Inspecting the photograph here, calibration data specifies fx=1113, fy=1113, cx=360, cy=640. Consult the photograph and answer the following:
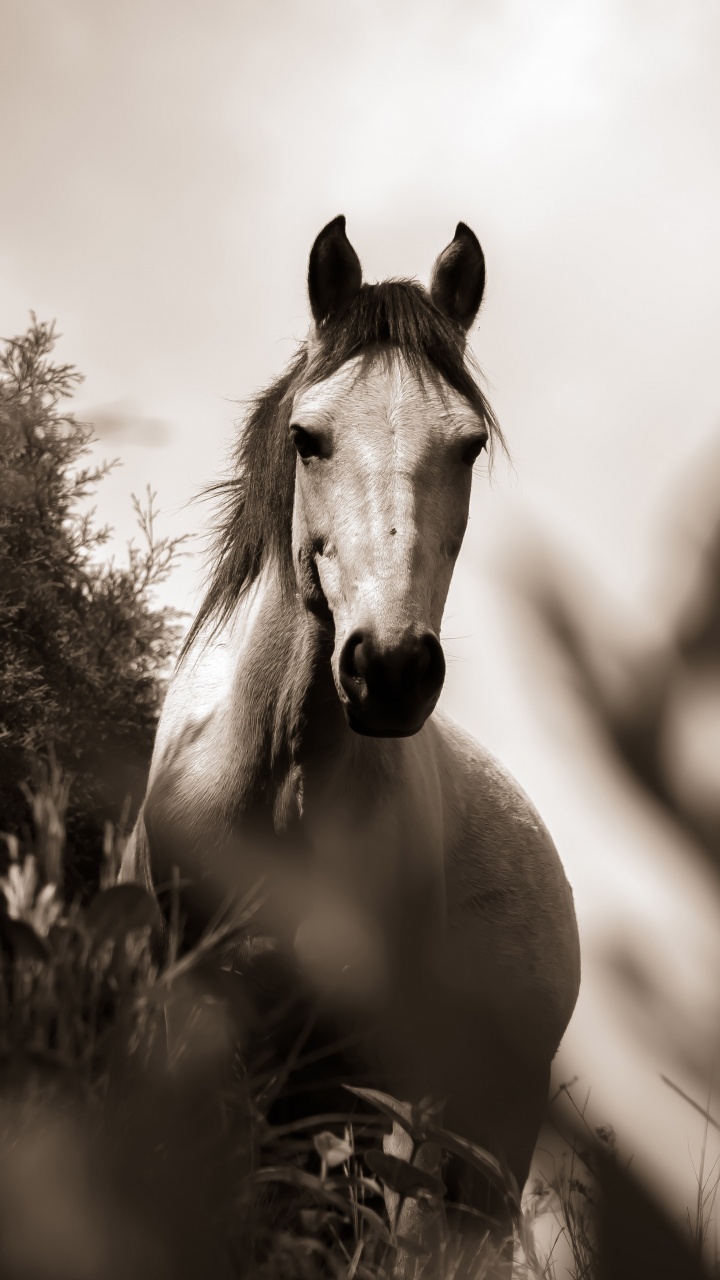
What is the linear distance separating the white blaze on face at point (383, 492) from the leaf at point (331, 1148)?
115cm

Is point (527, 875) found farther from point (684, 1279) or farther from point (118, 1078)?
point (684, 1279)

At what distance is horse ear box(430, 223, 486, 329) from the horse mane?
151 mm

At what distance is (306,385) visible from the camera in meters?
3.01

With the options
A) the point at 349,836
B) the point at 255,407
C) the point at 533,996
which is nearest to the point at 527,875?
the point at 533,996

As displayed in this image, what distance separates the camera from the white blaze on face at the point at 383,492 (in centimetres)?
242

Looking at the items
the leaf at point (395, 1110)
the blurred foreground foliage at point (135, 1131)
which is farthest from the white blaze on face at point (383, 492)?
the blurred foreground foliage at point (135, 1131)

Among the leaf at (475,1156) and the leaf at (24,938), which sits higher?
the leaf at (24,938)

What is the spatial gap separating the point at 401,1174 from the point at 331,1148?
0.28 ft

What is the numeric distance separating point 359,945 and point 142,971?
172 cm

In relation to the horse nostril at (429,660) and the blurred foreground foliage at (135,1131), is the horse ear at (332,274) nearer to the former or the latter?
the horse nostril at (429,660)

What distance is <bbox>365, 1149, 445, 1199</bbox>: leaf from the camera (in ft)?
4.12

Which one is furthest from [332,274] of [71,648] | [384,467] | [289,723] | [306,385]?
[71,648]

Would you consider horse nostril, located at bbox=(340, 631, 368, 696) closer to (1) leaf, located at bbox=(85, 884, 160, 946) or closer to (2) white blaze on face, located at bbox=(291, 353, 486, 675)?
(2) white blaze on face, located at bbox=(291, 353, 486, 675)

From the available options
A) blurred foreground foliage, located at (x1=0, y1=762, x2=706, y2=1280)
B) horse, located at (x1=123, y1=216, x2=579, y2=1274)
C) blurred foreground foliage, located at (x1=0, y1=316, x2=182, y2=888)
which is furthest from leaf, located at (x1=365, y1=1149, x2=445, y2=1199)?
blurred foreground foliage, located at (x1=0, y1=316, x2=182, y2=888)
